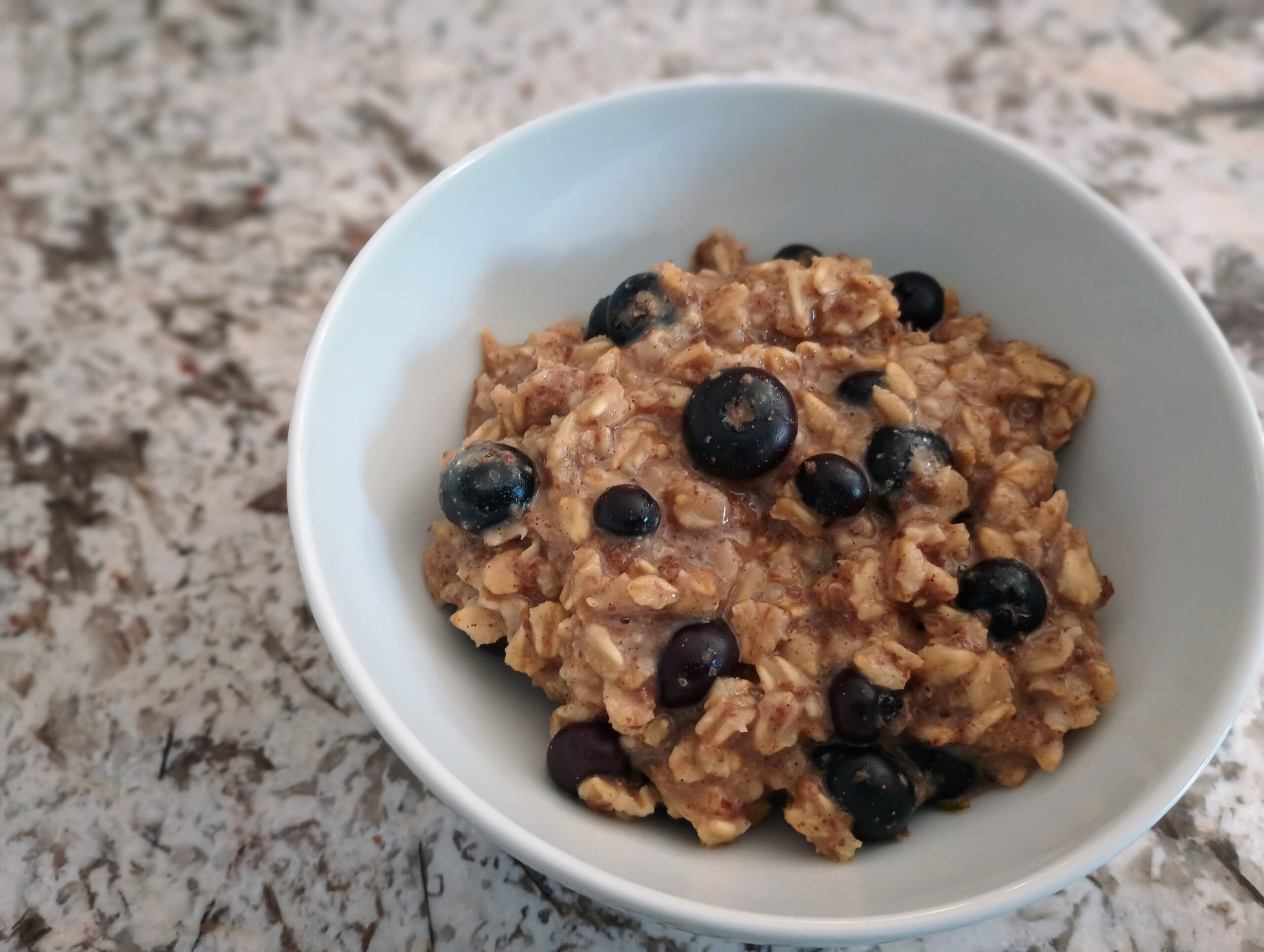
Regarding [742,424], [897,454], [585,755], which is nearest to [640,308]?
[742,424]

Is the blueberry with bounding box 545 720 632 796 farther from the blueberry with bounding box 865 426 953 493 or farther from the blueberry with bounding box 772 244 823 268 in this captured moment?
the blueberry with bounding box 772 244 823 268

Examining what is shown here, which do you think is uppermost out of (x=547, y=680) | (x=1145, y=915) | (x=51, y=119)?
(x=547, y=680)

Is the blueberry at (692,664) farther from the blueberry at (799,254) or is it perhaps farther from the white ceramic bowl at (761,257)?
the blueberry at (799,254)

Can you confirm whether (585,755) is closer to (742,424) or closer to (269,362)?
(742,424)

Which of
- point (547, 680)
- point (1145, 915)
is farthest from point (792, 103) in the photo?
point (1145, 915)

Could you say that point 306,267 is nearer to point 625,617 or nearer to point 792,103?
point 792,103

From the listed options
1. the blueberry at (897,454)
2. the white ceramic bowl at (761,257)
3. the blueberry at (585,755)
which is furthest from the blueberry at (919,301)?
the blueberry at (585,755)
